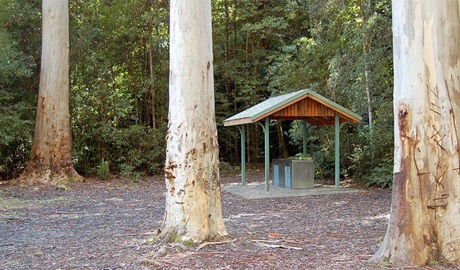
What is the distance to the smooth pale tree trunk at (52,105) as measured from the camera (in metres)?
13.7

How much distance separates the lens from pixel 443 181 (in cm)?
418

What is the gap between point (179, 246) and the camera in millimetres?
5215

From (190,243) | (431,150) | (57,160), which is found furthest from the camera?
(57,160)

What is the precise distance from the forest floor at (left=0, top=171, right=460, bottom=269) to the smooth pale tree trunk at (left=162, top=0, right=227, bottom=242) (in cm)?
33

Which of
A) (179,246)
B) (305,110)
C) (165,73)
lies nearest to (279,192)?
(305,110)

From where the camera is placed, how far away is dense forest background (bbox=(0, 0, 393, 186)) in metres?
12.4

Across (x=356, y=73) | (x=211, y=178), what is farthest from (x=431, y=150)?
(x=356, y=73)

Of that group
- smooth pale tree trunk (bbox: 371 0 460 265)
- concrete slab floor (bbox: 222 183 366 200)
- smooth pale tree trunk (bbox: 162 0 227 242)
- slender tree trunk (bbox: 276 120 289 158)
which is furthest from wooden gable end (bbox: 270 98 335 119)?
slender tree trunk (bbox: 276 120 289 158)

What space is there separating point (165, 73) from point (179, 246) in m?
13.7

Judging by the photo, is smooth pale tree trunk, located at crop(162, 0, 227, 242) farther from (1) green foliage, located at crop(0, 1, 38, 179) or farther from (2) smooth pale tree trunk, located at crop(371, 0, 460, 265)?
(1) green foliage, located at crop(0, 1, 38, 179)

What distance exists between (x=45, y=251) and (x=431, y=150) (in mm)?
4528

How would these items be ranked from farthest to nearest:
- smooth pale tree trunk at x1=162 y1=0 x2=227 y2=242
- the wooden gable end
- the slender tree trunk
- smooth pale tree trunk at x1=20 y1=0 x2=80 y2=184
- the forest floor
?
1. the slender tree trunk
2. smooth pale tree trunk at x1=20 y1=0 x2=80 y2=184
3. the wooden gable end
4. smooth pale tree trunk at x1=162 y1=0 x2=227 y2=242
5. the forest floor

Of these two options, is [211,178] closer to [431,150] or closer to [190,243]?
[190,243]

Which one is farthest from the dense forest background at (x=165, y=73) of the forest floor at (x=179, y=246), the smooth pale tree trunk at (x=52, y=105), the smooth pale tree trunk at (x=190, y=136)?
the smooth pale tree trunk at (x=190, y=136)
